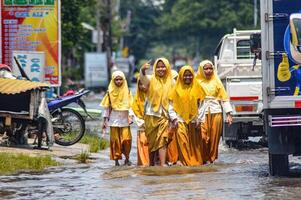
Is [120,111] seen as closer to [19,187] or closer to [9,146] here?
[9,146]

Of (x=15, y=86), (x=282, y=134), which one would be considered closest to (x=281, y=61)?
(x=282, y=134)

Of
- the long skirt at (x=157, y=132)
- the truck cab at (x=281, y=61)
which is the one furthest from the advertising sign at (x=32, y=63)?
the truck cab at (x=281, y=61)

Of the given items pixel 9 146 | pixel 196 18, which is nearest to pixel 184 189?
pixel 9 146

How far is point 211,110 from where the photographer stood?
15047 millimetres

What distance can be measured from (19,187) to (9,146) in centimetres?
462

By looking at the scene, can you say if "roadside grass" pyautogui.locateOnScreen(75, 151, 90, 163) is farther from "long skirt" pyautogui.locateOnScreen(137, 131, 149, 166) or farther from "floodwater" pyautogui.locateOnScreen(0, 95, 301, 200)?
"long skirt" pyautogui.locateOnScreen(137, 131, 149, 166)

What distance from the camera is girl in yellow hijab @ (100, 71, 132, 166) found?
15023 mm

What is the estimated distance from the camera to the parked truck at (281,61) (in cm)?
1162

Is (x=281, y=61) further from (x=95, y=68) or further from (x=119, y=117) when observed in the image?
(x=95, y=68)

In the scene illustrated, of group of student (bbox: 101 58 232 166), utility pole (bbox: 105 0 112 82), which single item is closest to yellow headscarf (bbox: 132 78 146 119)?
group of student (bbox: 101 58 232 166)

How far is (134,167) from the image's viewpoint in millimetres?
14344

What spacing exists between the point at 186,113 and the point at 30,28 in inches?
238

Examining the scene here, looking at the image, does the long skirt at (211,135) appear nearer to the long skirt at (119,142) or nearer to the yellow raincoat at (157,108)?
the yellow raincoat at (157,108)

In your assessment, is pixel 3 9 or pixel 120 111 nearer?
pixel 120 111
